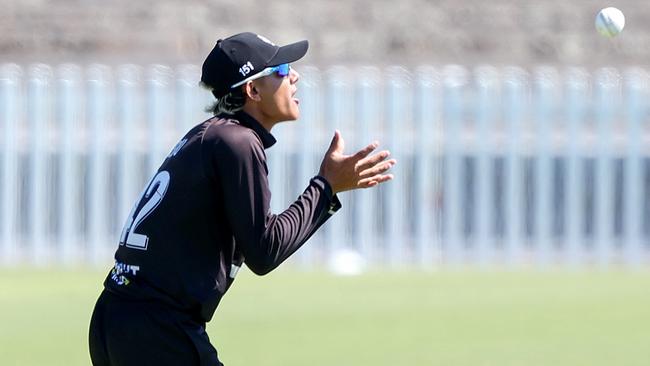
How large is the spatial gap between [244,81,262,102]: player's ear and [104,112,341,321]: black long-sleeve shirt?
0.19 meters

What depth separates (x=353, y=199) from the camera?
1562 centimetres

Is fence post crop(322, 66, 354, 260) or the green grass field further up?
fence post crop(322, 66, 354, 260)

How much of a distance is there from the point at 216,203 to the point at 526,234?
10.7 m

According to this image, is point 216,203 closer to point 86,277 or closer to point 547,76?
point 86,277

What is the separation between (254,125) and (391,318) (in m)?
5.86

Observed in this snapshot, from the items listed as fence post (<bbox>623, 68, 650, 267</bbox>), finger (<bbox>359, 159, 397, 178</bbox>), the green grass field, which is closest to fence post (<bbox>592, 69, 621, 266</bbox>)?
fence post (<bbox>623, 68, 650, 267</bbox>)

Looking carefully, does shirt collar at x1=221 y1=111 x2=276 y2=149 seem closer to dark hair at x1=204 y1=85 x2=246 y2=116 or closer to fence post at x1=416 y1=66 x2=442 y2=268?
dark hair at x1=204 y1=85 x2=246 y2=116

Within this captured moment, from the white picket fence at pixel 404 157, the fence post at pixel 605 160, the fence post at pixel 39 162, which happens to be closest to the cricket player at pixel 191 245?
the white picket fence at pixel 404 157

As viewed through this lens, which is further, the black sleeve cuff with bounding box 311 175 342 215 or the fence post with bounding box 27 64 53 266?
the fence post with bounding box 27 64 53 266

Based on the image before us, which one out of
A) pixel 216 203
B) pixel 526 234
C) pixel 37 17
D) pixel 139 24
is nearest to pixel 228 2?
pixel 139 24

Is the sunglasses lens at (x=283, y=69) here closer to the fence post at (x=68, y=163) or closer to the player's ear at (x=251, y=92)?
the player's ear at (x=251, y=92)

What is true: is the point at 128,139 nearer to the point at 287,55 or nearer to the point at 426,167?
the point at 426,167

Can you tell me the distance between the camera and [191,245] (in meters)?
5.08

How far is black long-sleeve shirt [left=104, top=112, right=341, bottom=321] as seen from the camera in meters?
5.02
